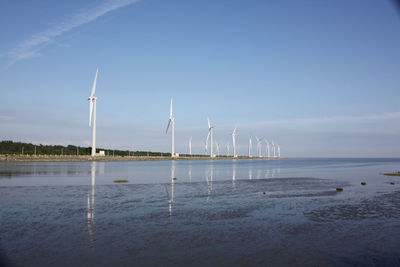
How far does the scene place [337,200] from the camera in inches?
1033

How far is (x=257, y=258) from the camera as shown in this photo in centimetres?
1186

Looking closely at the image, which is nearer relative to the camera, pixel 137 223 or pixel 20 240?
pixel 20 240

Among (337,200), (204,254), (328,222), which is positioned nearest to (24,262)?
(204,254)

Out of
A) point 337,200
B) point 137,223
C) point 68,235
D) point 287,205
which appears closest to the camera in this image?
point 68,235

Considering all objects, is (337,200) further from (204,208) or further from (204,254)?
(204,254)

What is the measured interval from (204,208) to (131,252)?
10.2 metres

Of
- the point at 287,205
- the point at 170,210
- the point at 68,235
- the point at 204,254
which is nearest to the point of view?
the point at 204,254

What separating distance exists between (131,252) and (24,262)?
3.53 meters

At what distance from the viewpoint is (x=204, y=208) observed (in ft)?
72.5

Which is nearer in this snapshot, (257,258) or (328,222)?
(257,258)

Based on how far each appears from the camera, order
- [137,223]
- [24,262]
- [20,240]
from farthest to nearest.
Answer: [137,223]
[20,240]
[24,262]

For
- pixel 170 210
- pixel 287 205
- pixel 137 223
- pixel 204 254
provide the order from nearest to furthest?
1. pixel 204 254
2. pixel 137 223
3. pixel 170 210
4. pixel 287 205

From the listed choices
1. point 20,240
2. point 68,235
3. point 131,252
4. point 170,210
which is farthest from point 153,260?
point 170,210

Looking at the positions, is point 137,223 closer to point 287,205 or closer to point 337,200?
point 287,205
